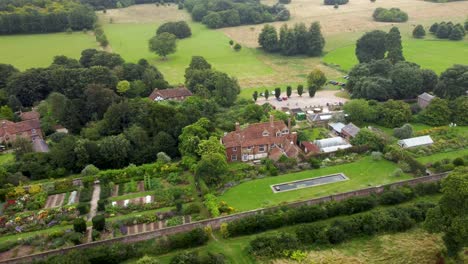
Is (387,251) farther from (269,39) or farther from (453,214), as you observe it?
(269,39)

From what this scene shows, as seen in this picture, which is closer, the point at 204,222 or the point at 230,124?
the point at 204,222

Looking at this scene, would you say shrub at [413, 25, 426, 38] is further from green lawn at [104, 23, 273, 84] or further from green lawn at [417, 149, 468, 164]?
green lawn at [417, 149, 468, 164]

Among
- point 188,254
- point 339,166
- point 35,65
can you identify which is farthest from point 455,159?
point 35,65

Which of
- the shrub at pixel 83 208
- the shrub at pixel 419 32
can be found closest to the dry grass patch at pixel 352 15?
the shrub at pixel 419 32

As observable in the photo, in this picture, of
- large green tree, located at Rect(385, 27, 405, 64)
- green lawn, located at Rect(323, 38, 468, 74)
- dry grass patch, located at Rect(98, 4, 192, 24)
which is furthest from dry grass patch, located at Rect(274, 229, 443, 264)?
dry grass patch, located at Rect(98, 4, 192, 24)

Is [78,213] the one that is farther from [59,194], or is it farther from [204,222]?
[204,222]

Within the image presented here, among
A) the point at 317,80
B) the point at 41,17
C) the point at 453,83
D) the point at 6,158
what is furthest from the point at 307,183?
the point at 41,17

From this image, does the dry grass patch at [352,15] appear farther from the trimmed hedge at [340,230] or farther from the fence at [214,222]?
the trimmed hedge at [340,230]

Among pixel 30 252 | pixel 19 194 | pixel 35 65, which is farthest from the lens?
pixel 35 65
